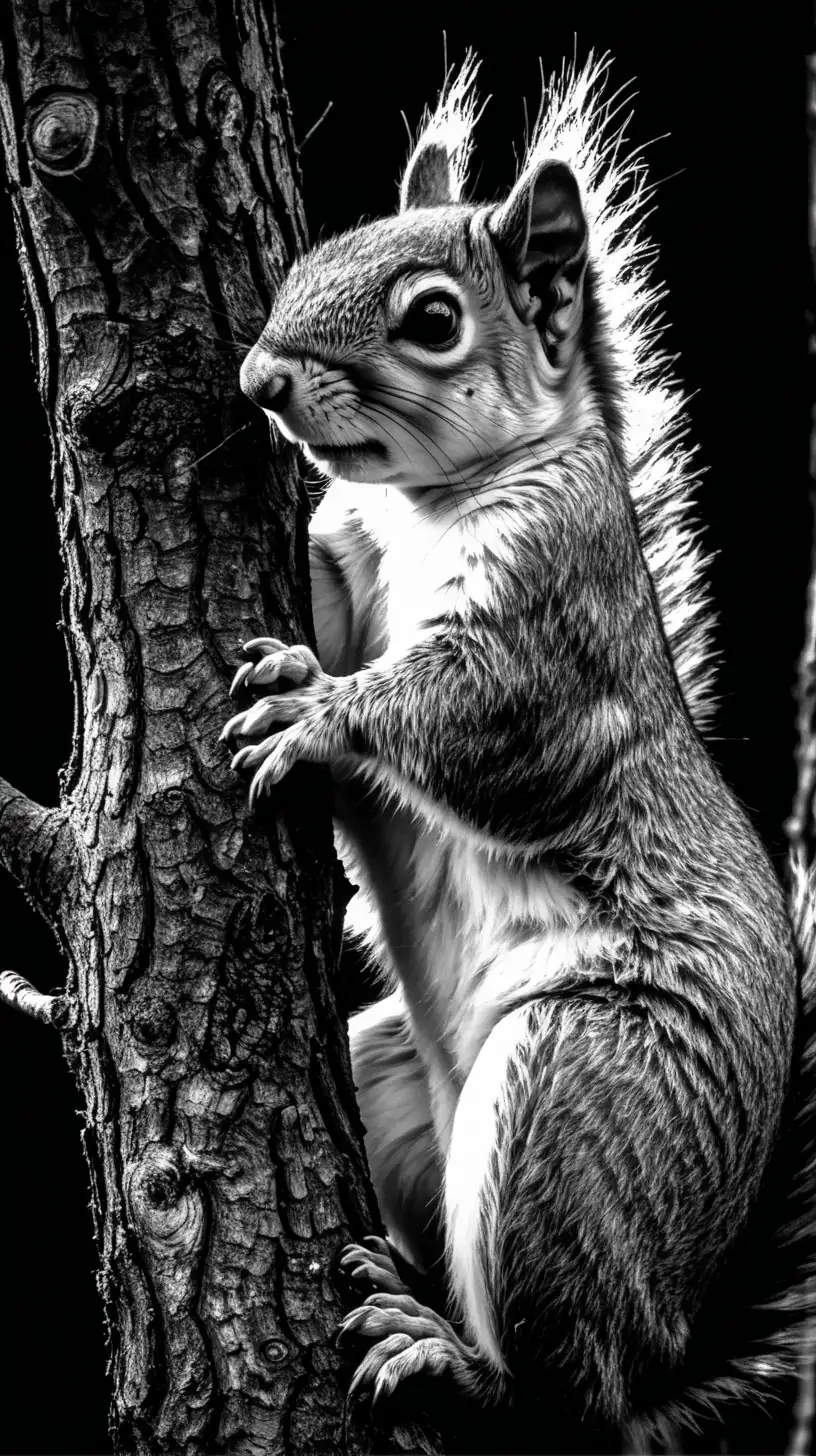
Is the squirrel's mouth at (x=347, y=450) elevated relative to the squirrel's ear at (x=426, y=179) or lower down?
lower down

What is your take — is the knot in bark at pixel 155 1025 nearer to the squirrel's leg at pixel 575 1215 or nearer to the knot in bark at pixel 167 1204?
the knot in bark at pixel 167 1204

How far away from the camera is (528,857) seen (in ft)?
5.52

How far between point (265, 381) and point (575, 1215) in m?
0.94

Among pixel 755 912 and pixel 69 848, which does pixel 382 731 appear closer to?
pixel 69 848

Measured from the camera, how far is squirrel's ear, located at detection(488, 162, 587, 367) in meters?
1.67

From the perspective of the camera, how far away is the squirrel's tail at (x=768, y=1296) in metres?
1.59

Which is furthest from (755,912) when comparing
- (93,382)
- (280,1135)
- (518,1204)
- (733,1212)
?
(93,382)

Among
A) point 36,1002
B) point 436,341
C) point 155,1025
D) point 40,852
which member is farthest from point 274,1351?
point 436,341

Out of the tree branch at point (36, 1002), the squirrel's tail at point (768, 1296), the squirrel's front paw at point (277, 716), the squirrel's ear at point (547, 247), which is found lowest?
the squirrel's tail at point (768, 1296)

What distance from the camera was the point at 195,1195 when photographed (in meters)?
1.37

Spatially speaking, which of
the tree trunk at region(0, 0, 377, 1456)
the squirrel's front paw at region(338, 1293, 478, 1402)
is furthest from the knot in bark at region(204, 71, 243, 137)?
the squirrel's front paw at region(338, 1293, 478, 1402)

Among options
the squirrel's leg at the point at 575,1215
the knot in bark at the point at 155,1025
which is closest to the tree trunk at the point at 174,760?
the knot in bark at the point at 155,1025

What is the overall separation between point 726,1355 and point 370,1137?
0.52m

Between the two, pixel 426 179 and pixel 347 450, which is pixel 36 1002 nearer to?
pixel 347 450
